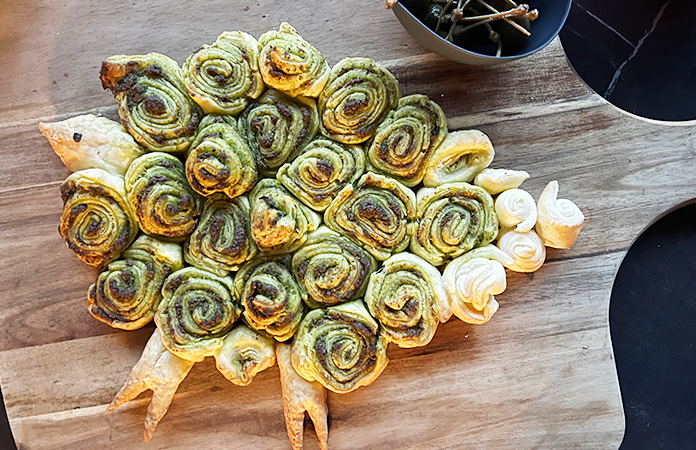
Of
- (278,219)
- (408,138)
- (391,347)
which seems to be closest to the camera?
(278,219)

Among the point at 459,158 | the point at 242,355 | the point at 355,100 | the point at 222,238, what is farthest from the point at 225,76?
the point at 242,355

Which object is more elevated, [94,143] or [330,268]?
[94,143]

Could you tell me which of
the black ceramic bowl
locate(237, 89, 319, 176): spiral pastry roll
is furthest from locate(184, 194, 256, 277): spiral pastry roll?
the black ceramic bowl

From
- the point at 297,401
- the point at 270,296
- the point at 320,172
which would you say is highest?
the point at 320,172

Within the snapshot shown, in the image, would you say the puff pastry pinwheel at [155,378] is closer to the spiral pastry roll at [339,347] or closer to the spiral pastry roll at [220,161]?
the spiral pastry roll at [339,347]

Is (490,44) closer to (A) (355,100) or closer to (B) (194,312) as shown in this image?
(A) (355,100)

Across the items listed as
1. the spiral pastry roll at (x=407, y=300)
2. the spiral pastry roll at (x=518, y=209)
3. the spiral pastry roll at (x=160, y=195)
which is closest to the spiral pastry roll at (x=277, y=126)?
the spiral pastry roll at (x=160, y=195)

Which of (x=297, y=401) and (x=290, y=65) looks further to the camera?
(x=297, y=401)
